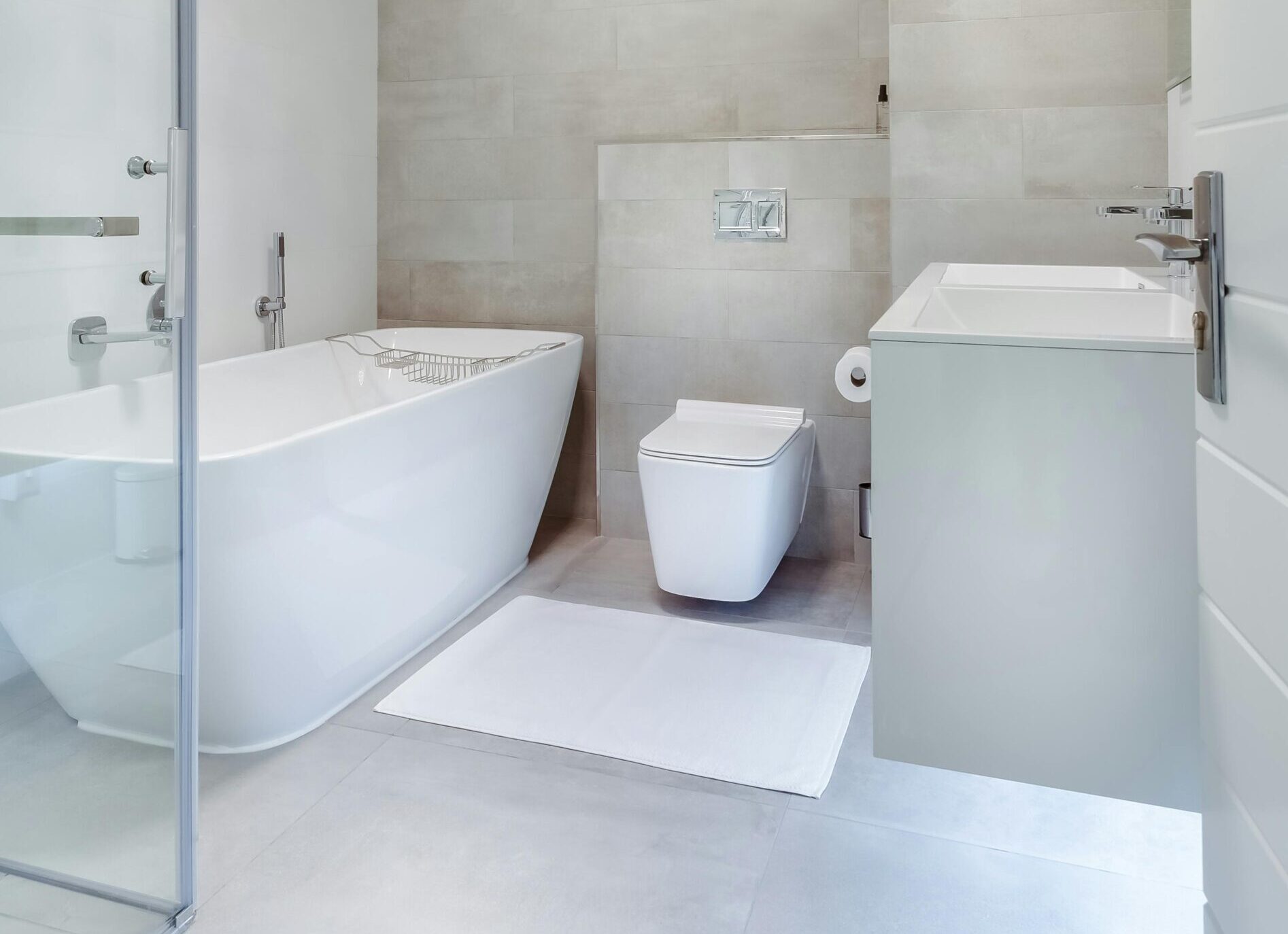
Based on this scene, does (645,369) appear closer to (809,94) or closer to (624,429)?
(624,429)

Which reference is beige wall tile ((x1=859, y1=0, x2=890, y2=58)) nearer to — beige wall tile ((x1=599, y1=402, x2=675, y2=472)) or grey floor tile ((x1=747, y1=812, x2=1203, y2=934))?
beige wall tile ((x1=599, y1=402, x2=675, y2=472))

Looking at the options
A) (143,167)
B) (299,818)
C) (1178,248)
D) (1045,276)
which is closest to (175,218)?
(143,167)

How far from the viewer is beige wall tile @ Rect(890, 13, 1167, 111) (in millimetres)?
2859

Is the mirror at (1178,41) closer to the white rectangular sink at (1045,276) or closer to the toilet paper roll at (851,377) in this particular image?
the white rectangular sink at (1045,276)

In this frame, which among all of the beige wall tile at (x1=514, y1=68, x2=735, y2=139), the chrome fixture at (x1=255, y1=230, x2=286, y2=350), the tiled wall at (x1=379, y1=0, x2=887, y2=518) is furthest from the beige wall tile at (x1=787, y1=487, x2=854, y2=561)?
the chrome fixture at (x1=255, y1=230, x2=286, y2=350)

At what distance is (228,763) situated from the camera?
2213 millimetres

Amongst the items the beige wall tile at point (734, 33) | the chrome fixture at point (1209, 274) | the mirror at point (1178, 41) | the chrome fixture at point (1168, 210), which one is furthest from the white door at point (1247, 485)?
the beige wall tile at point (734, 33)

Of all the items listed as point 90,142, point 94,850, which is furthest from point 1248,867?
point 90,142

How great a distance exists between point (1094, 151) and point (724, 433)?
134 cm

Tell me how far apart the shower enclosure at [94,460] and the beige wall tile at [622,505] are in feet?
7.48

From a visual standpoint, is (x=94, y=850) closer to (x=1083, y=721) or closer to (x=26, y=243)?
(x=26, y=243)

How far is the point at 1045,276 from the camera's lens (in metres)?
2.63

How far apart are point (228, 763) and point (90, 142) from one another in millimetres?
1361

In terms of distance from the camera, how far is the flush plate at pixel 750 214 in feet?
11.4
